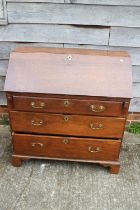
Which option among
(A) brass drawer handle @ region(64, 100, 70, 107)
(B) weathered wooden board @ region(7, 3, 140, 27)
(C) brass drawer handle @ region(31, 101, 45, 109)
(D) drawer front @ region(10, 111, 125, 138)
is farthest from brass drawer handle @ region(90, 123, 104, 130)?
(B) weathered wooden board @ region(7, 3, 140, 27)

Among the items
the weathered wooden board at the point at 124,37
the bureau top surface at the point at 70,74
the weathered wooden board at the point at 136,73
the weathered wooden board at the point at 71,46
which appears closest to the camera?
the bureau top surface at the point at 70,74

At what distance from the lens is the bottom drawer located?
2.68 meters

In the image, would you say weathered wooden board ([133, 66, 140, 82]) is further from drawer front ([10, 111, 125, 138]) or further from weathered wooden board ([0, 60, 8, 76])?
weathered wooden board ([0, 60, 8, 76])

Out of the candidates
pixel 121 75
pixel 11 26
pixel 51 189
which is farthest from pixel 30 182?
pixel 11 26

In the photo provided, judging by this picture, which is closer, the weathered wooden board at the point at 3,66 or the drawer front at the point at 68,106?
the drawer front at the point at 68,106

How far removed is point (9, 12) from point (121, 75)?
4.26ft

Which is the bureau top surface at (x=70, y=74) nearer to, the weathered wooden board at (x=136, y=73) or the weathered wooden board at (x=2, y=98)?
the weathered wooden board at (x=136, y=73)

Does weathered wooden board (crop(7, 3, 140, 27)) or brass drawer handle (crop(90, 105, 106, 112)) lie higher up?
weathered wooden board (crop(7, 3, 140, 27))

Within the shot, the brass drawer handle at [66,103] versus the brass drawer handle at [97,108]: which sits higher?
the brass drawer handle at [66,103]

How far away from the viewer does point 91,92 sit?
2389 millimetres

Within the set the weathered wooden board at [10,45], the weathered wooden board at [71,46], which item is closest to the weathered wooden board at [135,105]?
the weathered wooden board at [71,46]

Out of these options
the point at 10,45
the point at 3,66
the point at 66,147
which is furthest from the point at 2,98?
the point at 66,147

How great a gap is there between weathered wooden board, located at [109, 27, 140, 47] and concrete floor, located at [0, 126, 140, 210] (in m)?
1.21

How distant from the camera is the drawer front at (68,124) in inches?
100
